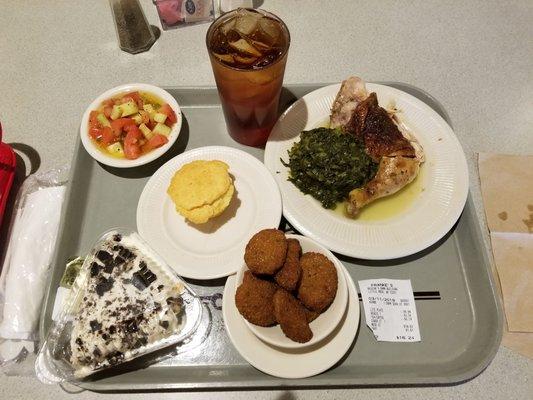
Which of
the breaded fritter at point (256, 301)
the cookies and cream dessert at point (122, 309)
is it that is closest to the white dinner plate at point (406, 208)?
the breaded fritter at point (256, 301)

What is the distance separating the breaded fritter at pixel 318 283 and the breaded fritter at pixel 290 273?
3 centimetres

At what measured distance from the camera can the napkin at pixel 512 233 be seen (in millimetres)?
1412

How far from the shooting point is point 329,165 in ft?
5.35

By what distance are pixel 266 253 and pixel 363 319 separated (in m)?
0.47

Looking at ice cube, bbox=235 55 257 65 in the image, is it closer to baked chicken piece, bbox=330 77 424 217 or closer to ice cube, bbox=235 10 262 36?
ice cube, bbox=235 10 262 36

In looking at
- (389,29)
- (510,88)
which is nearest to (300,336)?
(510,88)

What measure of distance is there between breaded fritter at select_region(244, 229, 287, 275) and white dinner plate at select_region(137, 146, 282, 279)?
5.8 inches

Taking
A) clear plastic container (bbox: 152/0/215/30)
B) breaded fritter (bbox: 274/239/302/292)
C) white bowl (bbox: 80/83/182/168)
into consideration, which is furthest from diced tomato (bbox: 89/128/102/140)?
breaded fritter (bbox: 274/239/302/292)

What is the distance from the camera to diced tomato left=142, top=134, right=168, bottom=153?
1.69 meters

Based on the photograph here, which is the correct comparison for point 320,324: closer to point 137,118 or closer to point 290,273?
point 290,273

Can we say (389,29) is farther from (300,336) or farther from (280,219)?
(300,336)

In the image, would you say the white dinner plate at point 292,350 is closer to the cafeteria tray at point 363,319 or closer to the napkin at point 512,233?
the cafeteria tray at point 363,319

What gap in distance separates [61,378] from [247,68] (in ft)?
4.15

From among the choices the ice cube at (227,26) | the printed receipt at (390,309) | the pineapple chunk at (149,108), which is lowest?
the printed receipt at (390,309)
